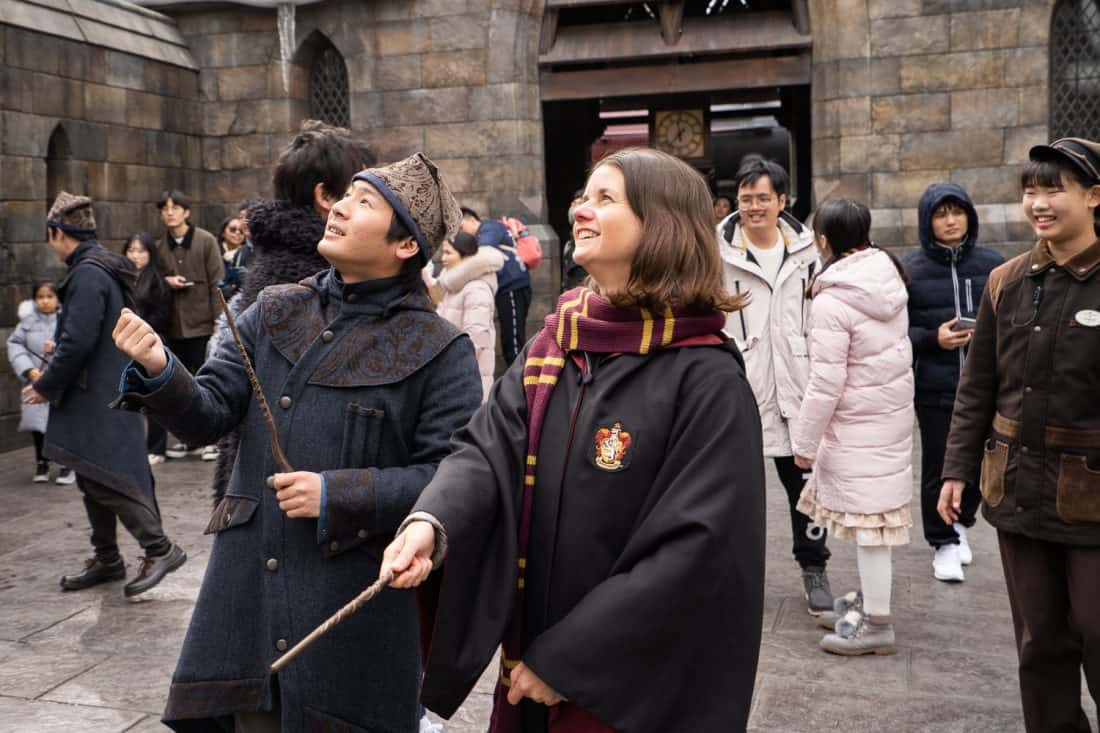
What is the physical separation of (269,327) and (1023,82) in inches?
449

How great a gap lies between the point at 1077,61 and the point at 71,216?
10611 mm

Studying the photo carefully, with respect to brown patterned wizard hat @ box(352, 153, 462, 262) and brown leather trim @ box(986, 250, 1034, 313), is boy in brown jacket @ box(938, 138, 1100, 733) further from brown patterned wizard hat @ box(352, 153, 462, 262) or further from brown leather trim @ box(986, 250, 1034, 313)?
brown patterned wizard hat @ box(352, 153, 462, 262)

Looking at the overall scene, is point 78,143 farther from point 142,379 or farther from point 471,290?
point 142,379

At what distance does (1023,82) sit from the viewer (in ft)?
40.9

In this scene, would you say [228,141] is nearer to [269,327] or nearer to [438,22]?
[438,22]

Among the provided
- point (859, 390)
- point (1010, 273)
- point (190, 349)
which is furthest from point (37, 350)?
point (1010, 273)

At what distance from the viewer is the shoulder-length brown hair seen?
91.2 inches

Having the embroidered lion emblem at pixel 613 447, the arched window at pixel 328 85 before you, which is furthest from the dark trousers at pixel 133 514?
the arched window at pixel 328 85

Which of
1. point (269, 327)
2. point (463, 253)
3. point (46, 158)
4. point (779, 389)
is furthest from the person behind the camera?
point (46, 158)

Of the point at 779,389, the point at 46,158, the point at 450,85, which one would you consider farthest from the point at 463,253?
the point at 450,85

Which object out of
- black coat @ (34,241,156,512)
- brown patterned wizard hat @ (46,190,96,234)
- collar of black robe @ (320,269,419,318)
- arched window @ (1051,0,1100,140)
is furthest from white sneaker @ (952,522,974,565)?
arched window @ (1051,0,1100,140)

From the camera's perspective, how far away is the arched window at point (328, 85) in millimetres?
14844

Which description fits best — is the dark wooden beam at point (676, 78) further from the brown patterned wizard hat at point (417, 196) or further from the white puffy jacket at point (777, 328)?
the brown patterned wizard hat at point (417, 196)

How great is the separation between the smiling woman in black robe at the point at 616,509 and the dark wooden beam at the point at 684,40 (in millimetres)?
11602
